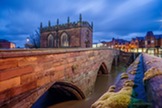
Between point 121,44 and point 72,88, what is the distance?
65.7 meters

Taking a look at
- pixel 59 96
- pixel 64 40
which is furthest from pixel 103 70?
pixel 64 40

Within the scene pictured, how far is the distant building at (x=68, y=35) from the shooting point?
33844 mm

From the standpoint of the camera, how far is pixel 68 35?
119 ft

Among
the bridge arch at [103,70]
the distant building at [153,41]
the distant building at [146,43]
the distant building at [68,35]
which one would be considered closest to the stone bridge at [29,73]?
the bridge arch at [103,70]

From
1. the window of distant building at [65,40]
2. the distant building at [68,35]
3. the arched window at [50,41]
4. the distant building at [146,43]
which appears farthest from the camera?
the distant building at [146,43]

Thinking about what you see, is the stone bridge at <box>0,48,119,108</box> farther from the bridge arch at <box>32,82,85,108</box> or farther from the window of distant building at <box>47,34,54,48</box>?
the window of distant building at <box>47,34,54,48</box>

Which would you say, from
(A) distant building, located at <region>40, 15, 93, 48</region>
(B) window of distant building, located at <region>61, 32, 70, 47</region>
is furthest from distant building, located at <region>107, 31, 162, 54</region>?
(B) window of distant building, located at <region>61, 32, 70, 47</region>

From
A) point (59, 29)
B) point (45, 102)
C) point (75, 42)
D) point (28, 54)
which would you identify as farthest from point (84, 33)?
point (28, 54)

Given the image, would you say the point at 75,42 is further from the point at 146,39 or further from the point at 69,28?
A: the point at 146,39

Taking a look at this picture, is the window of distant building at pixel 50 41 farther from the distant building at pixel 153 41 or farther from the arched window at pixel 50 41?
the distant building at pixel 153 41

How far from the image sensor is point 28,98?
4664mm

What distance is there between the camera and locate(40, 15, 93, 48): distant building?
33844 millimetres

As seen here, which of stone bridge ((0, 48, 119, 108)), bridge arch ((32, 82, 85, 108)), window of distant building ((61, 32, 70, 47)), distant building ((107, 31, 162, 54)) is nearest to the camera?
stone bridge ((0, 48, 119, 108))

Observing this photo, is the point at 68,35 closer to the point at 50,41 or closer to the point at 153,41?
the point at 50,41
